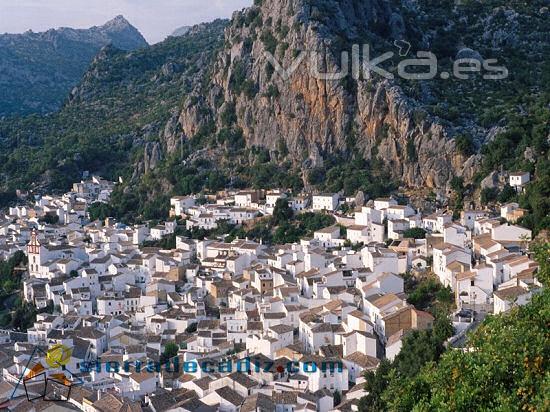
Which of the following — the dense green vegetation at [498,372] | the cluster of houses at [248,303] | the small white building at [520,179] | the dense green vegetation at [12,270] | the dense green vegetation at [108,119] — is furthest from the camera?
the dense green vegetation at [108,119]

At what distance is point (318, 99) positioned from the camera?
41812 millimetres

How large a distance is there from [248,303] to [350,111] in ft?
53.3

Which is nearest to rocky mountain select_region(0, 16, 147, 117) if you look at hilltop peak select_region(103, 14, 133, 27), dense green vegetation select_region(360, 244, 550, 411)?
hilltop peak select_region(103, 14, 133, 27)

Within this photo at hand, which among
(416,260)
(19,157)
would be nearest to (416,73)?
(416,260)

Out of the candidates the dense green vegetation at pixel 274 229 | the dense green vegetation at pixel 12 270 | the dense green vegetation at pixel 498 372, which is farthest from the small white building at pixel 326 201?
the dense green vegetation at pixel 498 372

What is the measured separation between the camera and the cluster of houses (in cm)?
2147

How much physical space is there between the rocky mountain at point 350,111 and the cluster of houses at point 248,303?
4.14m

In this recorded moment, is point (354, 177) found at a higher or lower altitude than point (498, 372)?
lower

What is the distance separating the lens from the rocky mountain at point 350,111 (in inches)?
1459

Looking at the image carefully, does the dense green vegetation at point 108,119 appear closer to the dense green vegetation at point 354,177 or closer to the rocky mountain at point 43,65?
the dense green vegetation at point 354,177

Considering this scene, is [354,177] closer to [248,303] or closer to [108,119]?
[248,303]

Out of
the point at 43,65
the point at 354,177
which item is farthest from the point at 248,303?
the point at 43,65

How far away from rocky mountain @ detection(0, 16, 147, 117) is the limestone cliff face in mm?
52891

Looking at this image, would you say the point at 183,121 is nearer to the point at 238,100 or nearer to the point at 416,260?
the point at 238,100
